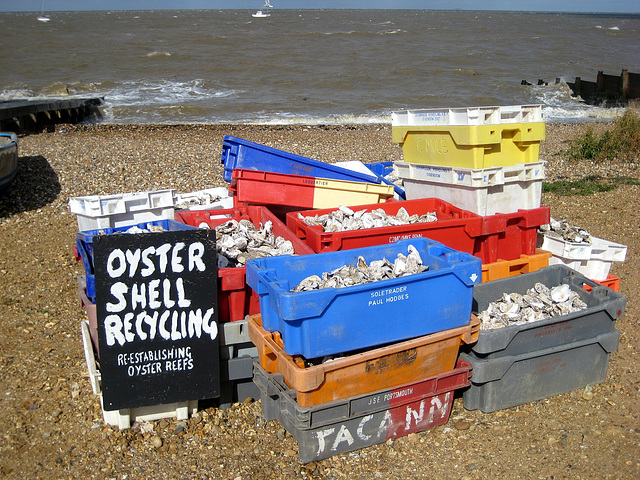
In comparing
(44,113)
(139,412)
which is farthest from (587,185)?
(44,113)

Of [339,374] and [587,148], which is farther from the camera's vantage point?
[587,148]

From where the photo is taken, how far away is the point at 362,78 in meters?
30.5

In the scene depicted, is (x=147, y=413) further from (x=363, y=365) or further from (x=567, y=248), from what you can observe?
(x=567, y=248)

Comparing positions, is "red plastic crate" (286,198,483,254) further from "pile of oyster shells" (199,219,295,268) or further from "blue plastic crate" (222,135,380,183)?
"blue plastic crate" (222,135,380,183)

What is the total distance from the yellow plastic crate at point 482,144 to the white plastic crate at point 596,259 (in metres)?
1.06

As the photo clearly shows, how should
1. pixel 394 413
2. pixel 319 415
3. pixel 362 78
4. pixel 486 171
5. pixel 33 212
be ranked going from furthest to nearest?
pixel 362 78, pixel 33 212, pixel 486 171, pixel 394 413, pixel 319 415

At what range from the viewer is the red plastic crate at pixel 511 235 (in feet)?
17.7

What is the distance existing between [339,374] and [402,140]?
3508 millimetres

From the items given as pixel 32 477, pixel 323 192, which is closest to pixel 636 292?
pixel 323 192

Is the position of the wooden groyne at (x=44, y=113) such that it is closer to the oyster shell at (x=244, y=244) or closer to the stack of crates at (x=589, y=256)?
the oyster shell at (x=244, y=244)

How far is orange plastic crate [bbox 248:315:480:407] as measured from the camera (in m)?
3.58

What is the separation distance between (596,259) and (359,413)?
3.21 meters

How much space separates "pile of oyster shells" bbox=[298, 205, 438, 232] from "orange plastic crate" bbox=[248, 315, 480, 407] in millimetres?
1631

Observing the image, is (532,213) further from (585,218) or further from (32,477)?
(32,477)
